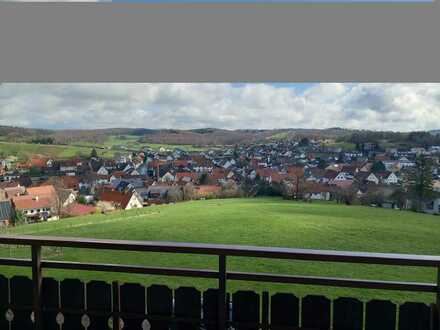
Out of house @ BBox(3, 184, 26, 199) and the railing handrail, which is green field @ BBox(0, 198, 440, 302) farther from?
the railing handrail

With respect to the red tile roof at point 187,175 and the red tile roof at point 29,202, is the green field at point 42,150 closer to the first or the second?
the red tile roof at point 29,202

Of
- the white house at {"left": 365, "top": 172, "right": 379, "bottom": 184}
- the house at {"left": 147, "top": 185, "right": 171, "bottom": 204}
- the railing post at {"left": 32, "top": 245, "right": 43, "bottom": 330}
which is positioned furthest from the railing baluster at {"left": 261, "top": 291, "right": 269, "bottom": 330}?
the house at {"left": 147, "top": 185, "right": 171, "bottom": 204}

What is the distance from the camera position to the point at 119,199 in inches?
156

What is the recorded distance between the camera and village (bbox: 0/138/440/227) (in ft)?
11.3

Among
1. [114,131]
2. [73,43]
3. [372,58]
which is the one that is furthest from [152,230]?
[372,58]

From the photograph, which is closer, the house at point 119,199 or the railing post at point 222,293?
the railing post at point 222,293

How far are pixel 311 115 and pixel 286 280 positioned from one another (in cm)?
326

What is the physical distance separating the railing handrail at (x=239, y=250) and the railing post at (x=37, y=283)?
4 cm

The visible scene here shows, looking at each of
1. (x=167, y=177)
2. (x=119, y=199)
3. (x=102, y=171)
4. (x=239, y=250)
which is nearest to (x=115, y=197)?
(x=119, y=199)

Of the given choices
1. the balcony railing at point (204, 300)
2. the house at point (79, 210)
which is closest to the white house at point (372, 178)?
the balcony railing at point (204, 300)

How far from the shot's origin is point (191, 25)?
1.36m

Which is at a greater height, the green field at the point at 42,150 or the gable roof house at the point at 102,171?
the green field at the point at 42,150

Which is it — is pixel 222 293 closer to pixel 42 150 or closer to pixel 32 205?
pixel 42 150

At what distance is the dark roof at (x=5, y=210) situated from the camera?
3.48m
